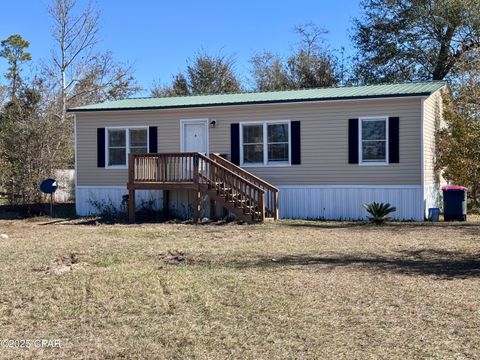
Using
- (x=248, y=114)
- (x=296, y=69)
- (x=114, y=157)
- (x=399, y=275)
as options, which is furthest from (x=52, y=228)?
(x=296, y=69)

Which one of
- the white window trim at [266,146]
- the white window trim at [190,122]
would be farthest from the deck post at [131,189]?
the white window trim at [266,146]

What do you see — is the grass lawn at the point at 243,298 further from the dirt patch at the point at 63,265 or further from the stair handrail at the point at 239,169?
the stair handrail at the point at 239,169

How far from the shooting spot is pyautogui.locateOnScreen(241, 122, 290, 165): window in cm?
1673

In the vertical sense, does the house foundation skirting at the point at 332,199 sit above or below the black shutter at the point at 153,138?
below

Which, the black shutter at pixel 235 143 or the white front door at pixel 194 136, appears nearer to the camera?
the black shutter at pixel 235 143

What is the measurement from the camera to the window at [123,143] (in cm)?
1811

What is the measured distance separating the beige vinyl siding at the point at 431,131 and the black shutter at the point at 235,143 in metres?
5.42

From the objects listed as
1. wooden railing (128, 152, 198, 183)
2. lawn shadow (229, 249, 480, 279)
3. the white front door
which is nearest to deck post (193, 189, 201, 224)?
wooden railing (128, 152, 198, 183)

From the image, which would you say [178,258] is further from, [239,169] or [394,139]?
[394,139]

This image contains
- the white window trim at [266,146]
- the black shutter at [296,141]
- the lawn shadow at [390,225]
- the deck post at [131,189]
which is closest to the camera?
the lawn shadow at [390,225]

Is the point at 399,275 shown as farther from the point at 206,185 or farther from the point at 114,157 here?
the point at 114,157

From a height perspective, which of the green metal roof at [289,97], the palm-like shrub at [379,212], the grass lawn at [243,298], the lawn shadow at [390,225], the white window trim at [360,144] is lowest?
the grass lawn at [243,298]

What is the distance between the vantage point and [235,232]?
1274 cm

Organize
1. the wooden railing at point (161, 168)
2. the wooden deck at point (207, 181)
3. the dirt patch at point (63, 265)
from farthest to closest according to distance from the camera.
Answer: the wooden railing at point (161, 168) → the wooden deck at point (207, 181) → the dirt patch at point (63, 265)
